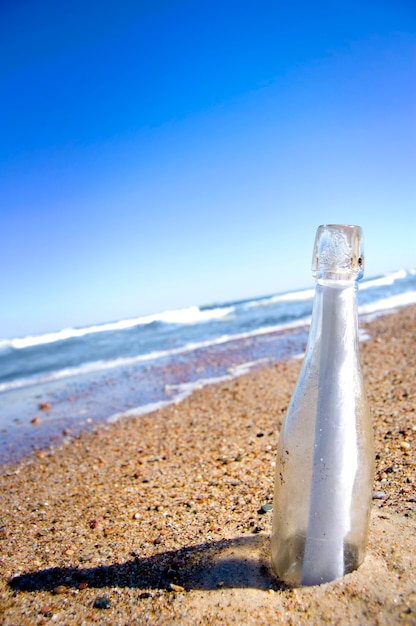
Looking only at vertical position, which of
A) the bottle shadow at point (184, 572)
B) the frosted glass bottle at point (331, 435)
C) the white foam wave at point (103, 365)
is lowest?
the white foam wave at point (103, 365)

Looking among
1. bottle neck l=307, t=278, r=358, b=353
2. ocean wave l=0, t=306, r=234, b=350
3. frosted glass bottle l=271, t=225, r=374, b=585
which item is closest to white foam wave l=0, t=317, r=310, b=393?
frosted glass bottle l=271, t=225, r=374, b=585

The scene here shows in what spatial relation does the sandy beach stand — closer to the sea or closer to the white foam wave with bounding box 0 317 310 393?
the sea

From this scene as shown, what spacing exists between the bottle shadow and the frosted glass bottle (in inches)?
12.1

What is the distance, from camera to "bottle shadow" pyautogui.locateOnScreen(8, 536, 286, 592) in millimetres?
1767

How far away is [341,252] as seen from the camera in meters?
1.40

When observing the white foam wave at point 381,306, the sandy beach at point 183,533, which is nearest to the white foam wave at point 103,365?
the white foam wave at point 381,306

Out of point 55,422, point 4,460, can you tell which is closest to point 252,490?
point 4,460

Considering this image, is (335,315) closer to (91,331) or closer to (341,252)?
(341,252)

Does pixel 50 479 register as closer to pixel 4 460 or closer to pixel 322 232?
pixel 4 460

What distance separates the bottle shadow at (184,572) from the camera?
1767mm

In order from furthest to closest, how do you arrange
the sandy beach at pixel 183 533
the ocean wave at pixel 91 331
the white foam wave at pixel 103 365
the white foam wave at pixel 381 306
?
the ocean wave at pixel 91 331 → the white foam wave at pixel 381 306 → the white foam wave at pixel 103 365 → the sandy beach at pixel 183 533

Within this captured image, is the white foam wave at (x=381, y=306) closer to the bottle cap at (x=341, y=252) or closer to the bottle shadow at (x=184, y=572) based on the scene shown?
the bottle shadow at (x=184, y=572)

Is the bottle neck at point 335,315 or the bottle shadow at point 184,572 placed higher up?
the bottle neck at point 335,315

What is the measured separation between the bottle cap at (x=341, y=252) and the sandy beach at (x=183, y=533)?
42.8 inches
